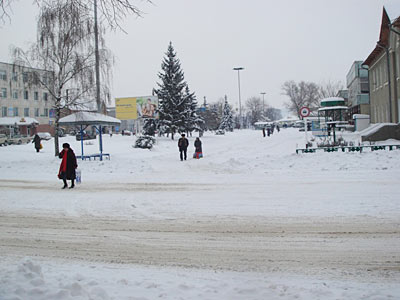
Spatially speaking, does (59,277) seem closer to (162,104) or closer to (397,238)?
(397,238)

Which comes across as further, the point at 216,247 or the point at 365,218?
the point at 365,218

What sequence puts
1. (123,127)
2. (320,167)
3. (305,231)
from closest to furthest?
(305,231) → (320,167) → (123,127)

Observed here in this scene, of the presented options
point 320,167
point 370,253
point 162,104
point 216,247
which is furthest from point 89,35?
point 162,104

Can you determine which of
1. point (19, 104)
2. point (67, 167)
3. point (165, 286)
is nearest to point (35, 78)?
point (67, 167)

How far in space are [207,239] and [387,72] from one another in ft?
89.5

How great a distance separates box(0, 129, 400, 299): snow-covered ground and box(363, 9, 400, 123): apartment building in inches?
601

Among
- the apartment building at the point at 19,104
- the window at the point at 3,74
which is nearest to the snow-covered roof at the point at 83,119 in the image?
the apartment building at the point at 19,104

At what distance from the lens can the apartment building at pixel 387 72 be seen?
84.6 feet

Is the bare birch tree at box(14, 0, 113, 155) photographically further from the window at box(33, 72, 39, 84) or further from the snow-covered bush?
the snow-covered bush

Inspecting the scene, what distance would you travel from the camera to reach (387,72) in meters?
28.2

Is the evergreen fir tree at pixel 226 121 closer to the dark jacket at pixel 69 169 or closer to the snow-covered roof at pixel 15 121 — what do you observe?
the snow-covered roof at pixel 15 121

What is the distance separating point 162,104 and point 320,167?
33419 mm

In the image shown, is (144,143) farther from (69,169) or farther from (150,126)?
(69,169)

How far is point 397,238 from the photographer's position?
19.4 feet
